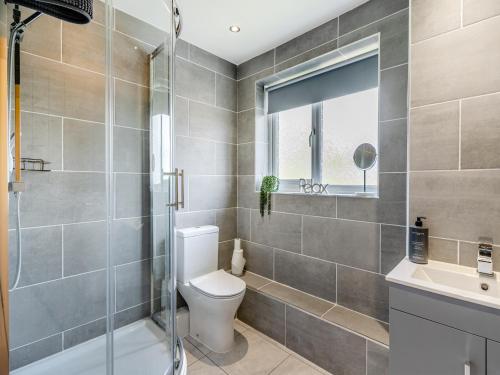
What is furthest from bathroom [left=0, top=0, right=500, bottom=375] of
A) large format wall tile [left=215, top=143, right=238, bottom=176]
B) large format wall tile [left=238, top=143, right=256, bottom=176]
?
large format wall tile [left=238, top=143, right=256, bottom=176]

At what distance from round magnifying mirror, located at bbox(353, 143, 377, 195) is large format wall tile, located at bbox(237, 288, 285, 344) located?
1.13m

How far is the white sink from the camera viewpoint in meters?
0.94

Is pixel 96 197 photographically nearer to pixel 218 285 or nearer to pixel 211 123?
pixel 218 285

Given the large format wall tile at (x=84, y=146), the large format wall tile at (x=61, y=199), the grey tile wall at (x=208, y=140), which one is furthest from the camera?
the grey tile wall at (x=208, y=140)

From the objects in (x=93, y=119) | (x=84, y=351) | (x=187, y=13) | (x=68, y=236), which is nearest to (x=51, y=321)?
(x=84, y=351)

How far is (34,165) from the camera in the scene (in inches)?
54.0

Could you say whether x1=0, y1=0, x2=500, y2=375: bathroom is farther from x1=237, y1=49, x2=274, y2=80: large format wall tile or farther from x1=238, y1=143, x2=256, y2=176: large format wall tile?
x1=238, y1=143, x2=256, y2=176: large format wall tile

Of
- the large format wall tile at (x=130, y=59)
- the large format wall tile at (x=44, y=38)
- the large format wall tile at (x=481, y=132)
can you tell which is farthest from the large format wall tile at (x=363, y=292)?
the large format wall tile at (x=44, y=38)

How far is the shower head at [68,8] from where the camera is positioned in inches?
36.0

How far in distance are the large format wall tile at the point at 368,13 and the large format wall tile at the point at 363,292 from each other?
173 centimetres

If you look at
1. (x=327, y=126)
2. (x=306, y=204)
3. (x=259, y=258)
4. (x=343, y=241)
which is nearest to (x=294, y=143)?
(x=327, y=126)

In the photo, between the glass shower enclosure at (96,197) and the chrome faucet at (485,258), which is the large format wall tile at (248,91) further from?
the chrome faucet at (485,258)

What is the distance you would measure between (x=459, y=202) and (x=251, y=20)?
5.98 ft

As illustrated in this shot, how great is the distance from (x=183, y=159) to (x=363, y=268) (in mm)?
1650
